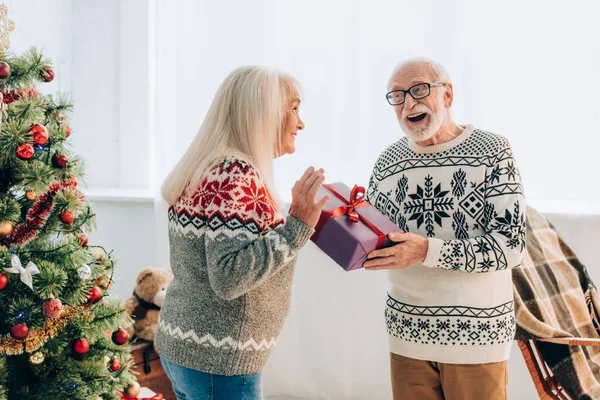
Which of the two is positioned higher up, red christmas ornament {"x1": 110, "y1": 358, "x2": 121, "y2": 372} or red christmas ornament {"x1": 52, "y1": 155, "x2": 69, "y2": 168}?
red christmas ornament {"x1": 52, "y1": 155, "x2": 69, "y2": 168}

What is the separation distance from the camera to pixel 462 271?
62.3 inches

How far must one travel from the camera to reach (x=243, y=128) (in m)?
1.38

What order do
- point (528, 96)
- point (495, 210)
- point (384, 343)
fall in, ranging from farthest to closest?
point (384, 343) < point (528, 96) < point (495, 210)

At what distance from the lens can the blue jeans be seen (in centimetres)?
135

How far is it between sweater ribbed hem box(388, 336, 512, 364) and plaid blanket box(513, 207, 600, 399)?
0.32 meters

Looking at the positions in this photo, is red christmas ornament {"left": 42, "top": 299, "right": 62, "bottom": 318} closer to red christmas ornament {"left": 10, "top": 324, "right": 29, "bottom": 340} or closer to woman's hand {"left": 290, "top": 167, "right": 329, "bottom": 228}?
red christmas ornament {"left": 10, "top": 324, "right": 29, "bottom": 340}

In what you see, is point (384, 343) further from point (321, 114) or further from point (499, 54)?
point (499, 54)

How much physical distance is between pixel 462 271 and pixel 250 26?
1.83 metres

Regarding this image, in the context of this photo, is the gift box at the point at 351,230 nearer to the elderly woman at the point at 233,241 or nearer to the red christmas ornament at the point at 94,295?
the elderly woman at the point at 233,241

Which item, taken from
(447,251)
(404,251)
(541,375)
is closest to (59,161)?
(404,251)

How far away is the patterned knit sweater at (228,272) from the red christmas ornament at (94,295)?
21cm

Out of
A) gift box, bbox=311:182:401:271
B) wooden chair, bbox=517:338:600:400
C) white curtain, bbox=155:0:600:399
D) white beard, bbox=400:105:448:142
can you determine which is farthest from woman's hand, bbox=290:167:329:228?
white curtain, bbox=155:0:600:399

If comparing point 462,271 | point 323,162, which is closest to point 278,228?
point 462,271

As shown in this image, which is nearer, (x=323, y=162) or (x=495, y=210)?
(x=495, y=210)
